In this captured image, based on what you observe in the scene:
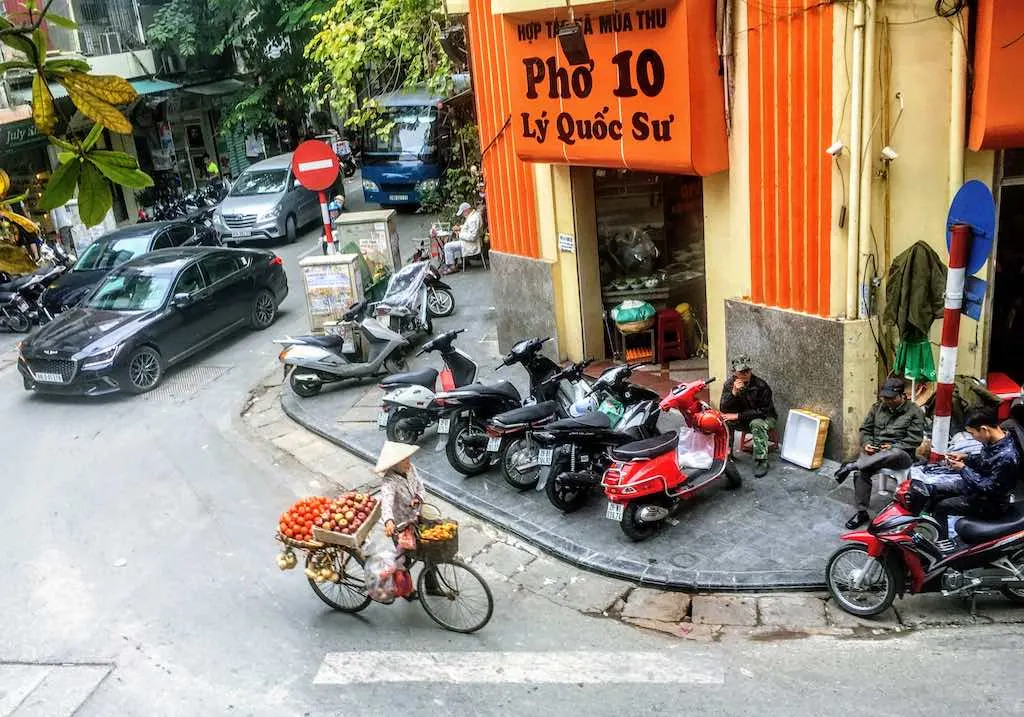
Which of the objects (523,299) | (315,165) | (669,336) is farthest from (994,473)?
(315,165)

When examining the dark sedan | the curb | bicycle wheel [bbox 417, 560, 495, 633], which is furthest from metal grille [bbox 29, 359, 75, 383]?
bicycle wheel [bbox 417, 560, 495, 633]

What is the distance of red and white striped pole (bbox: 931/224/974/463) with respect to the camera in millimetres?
5863

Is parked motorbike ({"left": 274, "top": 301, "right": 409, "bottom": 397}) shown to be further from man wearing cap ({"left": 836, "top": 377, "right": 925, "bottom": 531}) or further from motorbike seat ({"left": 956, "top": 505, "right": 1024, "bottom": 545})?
motorbike seat ({"left": 956, "top": 505, "right": 1024, "bottom": 545})

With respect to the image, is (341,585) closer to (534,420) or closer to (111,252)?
(534,420)

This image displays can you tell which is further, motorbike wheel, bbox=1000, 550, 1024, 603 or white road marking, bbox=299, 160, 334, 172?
white road marking, bbox=299, 160, 334, 172

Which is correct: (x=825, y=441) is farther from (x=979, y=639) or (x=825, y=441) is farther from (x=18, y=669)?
(x=18, y=669)

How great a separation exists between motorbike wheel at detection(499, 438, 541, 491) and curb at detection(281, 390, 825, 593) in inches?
13.2

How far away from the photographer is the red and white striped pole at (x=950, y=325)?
5.86m

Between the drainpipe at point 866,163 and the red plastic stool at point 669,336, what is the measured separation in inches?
126

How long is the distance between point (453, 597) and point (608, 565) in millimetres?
1326

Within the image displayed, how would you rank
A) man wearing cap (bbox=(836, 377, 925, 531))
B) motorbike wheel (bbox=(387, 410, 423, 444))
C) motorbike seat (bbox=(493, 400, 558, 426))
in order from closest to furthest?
1. man wearing cap (bbox=(836, 377, 925, 531))
2. motorbike seat (bbox=(493, 400, 558, 426))
3. motorbike wheel (bbox=(387, 410, 423, 444))

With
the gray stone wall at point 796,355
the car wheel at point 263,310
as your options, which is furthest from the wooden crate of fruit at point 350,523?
the car wheel at point 263,310

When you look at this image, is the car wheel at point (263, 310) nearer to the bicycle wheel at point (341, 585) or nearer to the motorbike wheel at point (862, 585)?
the bicycle wheel at point (341, 585)

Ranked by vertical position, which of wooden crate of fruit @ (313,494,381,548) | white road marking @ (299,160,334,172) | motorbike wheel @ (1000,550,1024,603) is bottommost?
motorbike wheel @ (1000,550,1024,603)
